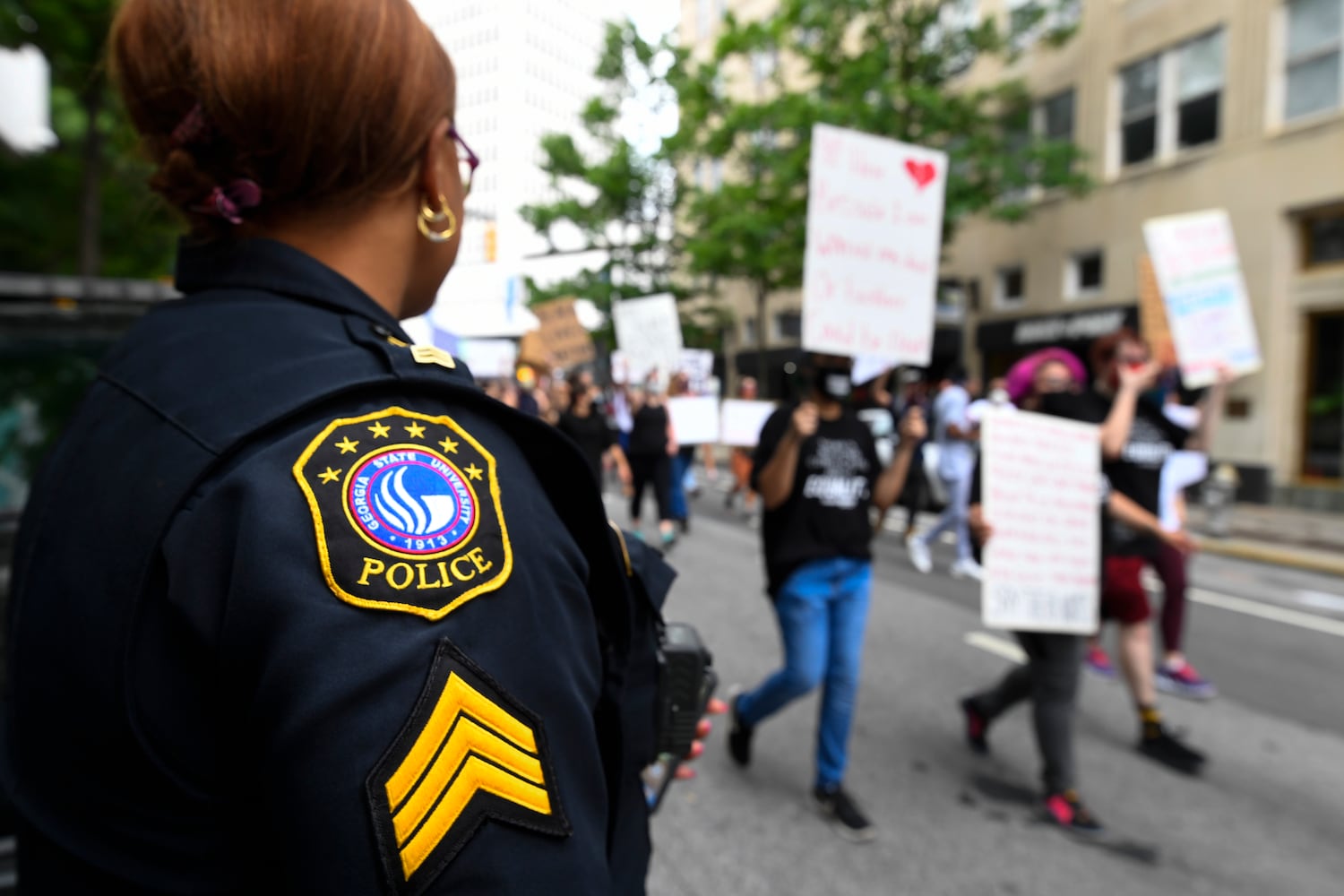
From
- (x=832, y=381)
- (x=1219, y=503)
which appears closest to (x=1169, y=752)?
(x=832, y=381)

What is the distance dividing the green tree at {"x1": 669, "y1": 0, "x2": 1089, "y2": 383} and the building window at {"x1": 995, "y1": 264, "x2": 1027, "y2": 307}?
171cm

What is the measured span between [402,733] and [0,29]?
10353mm

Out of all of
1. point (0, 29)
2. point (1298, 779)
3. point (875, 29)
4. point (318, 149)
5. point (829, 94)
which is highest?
point (875, 29)

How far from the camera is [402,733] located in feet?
2.11

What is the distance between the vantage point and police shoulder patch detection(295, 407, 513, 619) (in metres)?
0.67

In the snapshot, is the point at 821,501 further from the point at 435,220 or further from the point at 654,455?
the point at 654,455

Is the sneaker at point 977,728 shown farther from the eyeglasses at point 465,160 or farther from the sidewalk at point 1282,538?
the sidewalk at point 1282,538

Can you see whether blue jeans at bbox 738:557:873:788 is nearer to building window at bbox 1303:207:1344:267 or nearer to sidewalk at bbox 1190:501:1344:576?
sidewalk at bbox 1190:501:1344:576

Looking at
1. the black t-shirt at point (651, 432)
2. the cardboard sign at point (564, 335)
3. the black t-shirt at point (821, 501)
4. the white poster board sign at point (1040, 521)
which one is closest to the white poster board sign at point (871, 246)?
the black t-shirt at point (821, 501)

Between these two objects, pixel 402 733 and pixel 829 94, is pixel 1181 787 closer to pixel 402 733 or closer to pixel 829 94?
pixel 402 733

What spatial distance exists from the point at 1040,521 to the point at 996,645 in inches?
105

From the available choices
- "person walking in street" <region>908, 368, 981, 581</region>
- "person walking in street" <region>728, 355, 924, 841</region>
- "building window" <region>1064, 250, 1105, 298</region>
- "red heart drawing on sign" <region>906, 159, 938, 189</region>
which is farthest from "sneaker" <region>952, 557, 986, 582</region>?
"building window" <region>1064, 250, 1105, 298</region>

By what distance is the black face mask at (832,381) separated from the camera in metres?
3.59

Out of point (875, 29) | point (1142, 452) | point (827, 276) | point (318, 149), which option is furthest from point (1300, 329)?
point (318, 149)
